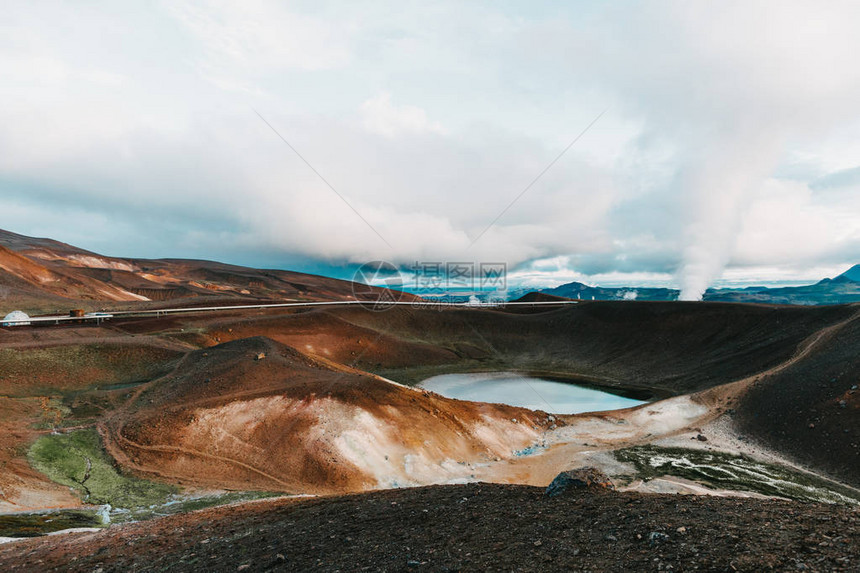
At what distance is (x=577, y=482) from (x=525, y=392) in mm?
39614

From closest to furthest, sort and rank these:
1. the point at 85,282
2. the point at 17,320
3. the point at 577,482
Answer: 1. the point at 577,482
2. the point at 17,320
3. the point at 85,282

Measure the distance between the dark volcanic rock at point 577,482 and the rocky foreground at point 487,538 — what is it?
26cm

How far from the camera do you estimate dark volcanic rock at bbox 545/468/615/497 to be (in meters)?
12.4

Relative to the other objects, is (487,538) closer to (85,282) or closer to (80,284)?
(80,284)

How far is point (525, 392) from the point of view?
50719mm

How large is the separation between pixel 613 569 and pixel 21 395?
38.7 metres

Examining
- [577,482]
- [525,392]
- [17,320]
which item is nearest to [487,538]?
[577,482]

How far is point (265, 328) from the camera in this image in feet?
198

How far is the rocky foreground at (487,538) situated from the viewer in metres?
6.99

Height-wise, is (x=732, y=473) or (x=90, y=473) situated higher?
(x=90, y=473)

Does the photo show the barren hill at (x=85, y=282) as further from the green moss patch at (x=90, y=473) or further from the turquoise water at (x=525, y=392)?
the green moss patch at (x=90, y=473)

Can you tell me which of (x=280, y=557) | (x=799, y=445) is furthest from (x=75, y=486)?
(x=799, y=445)

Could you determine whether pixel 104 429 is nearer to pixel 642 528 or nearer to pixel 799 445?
pixel 642 528

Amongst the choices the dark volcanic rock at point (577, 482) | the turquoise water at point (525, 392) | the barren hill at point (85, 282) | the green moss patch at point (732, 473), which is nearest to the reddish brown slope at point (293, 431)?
the green moss patch at point (732, 473)
